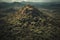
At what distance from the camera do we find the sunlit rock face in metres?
8.33

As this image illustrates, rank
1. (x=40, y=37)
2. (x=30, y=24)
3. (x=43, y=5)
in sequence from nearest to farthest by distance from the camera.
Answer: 1. (x=40, y=37)
2. (x=30, y=24)
3. (x=43, y=5)

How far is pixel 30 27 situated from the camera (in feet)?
28.9

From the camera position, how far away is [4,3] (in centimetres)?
940

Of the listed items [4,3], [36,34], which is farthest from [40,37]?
[4,3]

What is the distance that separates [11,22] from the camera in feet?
29.7

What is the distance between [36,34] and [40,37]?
310 mm

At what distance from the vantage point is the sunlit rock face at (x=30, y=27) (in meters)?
8.33

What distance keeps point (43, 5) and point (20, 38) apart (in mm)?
2638

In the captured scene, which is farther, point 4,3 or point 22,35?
point 4,3

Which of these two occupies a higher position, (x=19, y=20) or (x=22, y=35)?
(x=19, y=20)

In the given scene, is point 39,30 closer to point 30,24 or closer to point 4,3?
point 30,24

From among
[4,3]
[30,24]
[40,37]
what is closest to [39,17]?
[30,24]

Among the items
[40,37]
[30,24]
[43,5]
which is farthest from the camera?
[43,5]

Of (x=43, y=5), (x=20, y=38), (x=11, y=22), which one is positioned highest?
(x=43, y=5)
